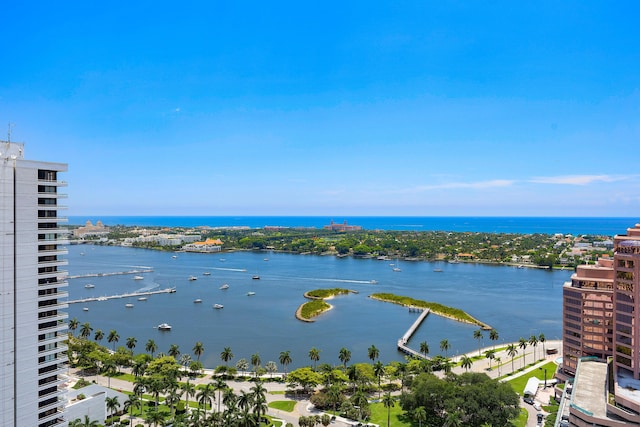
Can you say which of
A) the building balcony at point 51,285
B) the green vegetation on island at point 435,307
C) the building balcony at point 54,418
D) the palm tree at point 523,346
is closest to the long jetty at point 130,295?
the green vegetation on island at point 435,307

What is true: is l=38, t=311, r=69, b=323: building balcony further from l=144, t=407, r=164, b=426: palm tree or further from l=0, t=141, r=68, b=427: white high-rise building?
l=144, t=407, r=164, b=426: palm tree

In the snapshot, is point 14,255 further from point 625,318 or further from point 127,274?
point 127,274

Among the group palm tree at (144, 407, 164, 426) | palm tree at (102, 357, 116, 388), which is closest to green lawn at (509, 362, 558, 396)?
palm tree at (144, 407, 164, 426)

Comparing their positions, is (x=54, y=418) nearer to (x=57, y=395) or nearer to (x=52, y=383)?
(x=57, y=395)

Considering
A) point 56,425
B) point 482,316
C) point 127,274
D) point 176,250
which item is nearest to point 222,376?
point 56,425

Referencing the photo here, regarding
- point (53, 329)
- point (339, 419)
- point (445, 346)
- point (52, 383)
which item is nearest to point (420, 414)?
point (339, 419)

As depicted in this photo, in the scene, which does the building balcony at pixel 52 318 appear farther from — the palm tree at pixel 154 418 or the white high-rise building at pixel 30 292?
the palm tree at pixel 154 418
